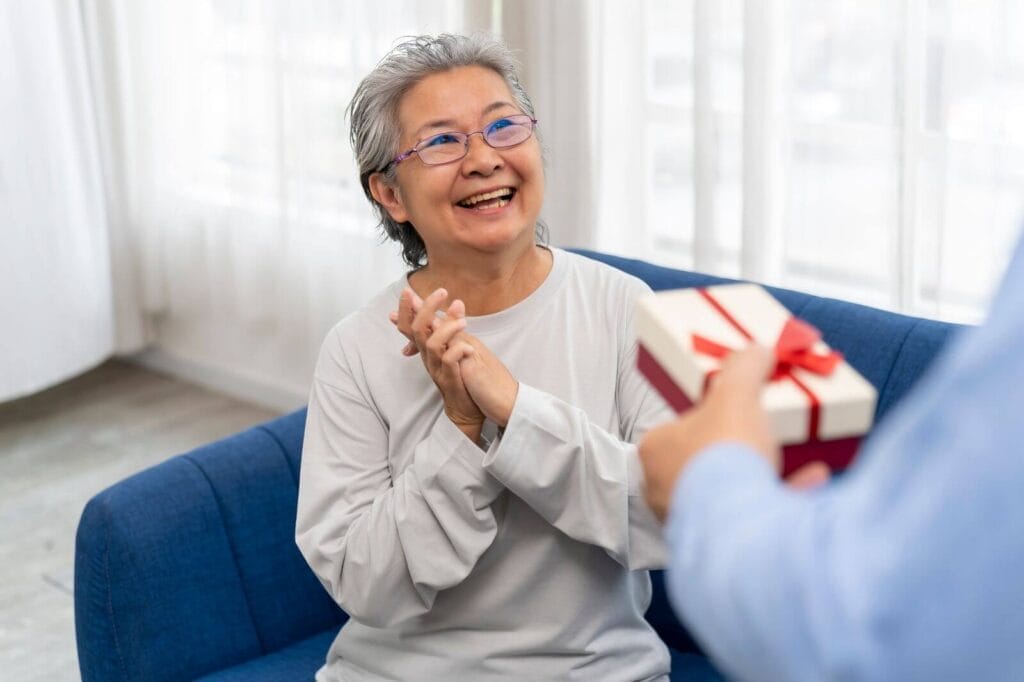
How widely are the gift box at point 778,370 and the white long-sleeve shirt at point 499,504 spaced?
511 mm

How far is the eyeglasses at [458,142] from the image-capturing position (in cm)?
187

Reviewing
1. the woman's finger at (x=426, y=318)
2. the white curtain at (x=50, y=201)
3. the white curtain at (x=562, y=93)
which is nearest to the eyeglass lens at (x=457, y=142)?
the woman's finger at (x=426, y=318)

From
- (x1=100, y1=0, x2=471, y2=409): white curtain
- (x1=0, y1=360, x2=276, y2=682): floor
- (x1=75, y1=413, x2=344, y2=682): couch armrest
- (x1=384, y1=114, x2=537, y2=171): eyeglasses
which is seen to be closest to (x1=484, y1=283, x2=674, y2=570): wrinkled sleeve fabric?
(x1=384, y1=114, x2=537, y2=171): eyeglasses

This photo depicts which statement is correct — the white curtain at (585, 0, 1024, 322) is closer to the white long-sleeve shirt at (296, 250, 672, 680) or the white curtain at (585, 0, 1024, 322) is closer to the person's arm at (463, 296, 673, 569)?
the white long-sleeve shirt at (296, 250, 672, 680)

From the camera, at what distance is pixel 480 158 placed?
1.85 meters

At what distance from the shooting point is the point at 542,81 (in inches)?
122

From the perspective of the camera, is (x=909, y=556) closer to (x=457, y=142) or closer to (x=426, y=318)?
(x=426, y=318)

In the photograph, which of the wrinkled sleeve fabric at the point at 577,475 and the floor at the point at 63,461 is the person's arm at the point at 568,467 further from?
the floor at the point at 63,461

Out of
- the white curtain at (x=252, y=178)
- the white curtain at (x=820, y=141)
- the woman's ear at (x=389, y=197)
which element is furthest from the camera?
the white curtain at (x=252, y=178)

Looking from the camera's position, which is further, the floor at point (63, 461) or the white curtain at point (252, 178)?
the white curtain at point (252, 178)

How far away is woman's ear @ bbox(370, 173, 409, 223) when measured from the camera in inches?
77.2

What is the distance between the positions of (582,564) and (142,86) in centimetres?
289

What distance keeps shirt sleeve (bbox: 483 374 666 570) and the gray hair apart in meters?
0.45

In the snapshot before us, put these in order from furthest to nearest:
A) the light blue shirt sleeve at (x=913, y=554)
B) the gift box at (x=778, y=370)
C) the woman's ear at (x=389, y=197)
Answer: the woman's ear at (x=389, y=197), the gift box at (x=778, y=370), the light blue shirt sleeve at (x=913, y=554)
